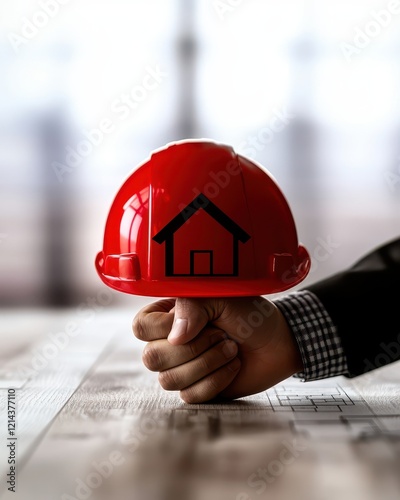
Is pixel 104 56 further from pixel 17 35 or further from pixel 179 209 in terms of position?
pixel 179 209

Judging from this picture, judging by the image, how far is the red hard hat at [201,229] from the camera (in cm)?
105

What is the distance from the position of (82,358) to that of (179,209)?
2.21ft

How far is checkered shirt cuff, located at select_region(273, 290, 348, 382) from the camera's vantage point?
121cm

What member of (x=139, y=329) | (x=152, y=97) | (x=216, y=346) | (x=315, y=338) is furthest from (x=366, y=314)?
(x=152, y=97)

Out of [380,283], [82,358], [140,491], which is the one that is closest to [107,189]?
[82,358]

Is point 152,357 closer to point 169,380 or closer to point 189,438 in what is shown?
point 169,380

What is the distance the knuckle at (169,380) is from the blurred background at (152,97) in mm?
3692

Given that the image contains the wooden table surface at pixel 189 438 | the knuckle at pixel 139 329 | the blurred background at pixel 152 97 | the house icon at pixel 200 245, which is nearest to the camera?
the wooden table surface at pixel 189 438

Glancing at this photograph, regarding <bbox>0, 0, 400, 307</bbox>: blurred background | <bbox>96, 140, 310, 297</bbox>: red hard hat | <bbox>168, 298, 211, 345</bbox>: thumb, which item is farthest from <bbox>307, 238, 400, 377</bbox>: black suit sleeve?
<bbox>0, 0, 400, 307</bbox>: blurred background

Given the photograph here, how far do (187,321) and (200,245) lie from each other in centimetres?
13

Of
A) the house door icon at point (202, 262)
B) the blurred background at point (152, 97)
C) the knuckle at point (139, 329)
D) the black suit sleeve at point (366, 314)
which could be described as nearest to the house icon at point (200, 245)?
the house door icon at point (202, 262)

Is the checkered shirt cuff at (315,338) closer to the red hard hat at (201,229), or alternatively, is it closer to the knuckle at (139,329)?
the red hard hat at (201,229)

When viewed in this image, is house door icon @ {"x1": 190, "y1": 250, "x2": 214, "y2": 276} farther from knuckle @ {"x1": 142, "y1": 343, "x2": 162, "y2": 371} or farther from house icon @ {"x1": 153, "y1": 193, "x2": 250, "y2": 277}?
A: knuckle @ {"x1": 142, "y1": 343, "x2": 162, "y2": 371}

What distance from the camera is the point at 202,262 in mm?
1050
